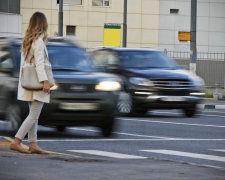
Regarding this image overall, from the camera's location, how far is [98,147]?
1129 cm

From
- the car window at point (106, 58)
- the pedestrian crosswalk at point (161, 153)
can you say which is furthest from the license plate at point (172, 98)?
the pedestrian crosswalk at point (161, 153)

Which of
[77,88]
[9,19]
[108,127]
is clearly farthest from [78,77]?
[9,19]

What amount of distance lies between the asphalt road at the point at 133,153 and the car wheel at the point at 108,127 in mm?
128

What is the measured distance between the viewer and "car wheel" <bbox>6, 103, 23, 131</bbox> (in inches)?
487

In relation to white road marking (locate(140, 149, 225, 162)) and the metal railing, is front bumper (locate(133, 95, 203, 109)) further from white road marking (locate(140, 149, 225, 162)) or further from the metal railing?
the metal railing

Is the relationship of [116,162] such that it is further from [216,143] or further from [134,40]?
[134,40]

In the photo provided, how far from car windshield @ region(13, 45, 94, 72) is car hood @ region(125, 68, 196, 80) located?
4751mm

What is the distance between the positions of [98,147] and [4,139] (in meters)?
1.42

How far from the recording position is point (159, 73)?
18.6 metres

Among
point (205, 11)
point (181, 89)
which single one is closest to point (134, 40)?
point (205, 11)

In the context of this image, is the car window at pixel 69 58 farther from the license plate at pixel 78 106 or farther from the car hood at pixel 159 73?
the car hood at pixel 159 73

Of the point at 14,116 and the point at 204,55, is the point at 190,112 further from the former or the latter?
the point at 204,55

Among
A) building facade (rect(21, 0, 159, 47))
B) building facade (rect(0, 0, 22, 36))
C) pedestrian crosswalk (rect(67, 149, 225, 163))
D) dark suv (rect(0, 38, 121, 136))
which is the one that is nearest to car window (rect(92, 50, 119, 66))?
dark suv (rect(0, 38, 121, 136))

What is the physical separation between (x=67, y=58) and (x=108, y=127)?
1.42m
